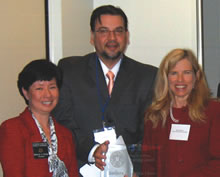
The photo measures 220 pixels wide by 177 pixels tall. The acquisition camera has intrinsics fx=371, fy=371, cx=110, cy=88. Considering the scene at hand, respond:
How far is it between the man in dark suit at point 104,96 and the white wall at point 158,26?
1.64 meters

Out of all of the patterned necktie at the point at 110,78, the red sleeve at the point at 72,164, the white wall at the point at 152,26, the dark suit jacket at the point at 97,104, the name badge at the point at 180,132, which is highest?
the white wall at the point at 152,26

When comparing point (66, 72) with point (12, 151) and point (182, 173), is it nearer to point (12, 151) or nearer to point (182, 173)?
point (12, 151)

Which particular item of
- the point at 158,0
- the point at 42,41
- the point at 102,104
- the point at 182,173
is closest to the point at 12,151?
the point at 102,104

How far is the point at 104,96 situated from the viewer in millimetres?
2680

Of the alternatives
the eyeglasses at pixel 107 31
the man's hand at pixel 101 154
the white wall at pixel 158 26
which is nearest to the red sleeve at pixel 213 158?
the man's hand at pixel 101 154

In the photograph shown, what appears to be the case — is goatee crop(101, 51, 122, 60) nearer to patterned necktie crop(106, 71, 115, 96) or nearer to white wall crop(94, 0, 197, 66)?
patterned necktie crop(106, 71, 115, 96)

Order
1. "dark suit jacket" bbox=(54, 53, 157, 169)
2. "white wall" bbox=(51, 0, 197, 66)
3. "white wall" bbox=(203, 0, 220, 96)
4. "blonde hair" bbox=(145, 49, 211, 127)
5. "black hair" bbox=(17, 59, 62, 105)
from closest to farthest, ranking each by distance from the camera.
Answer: "black hair" bbox=(17, 59, 62, 105)
"blonde hair" bbox=(145, 49, 211, 127)
"dark suit jacket" bbox=(54, 53, 157, 169)
"white wall" bbox=(203, 0, 220, 96)
"white wall" bbox=(51, 0, 197, 66)

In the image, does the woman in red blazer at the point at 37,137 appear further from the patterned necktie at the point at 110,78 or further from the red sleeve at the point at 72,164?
the patterned necktie at the point at 110,78

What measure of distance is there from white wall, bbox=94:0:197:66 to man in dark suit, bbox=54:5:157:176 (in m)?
1.64

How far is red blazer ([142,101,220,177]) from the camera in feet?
7.31

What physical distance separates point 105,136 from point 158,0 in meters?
2.35

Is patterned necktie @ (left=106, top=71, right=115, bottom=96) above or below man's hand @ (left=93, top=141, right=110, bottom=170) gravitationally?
above

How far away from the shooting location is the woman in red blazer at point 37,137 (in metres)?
2.05

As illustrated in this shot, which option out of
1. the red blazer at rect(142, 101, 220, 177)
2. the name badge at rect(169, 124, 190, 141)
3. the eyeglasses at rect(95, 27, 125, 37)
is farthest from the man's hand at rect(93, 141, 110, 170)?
the eyeglasses at rect(95, 27, 125, 37)
